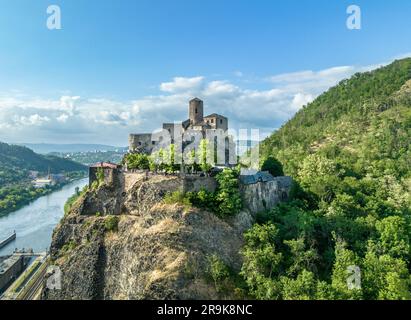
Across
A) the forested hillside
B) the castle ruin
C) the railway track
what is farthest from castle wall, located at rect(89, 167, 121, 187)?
the railway track

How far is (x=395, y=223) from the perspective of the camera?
3934 cm

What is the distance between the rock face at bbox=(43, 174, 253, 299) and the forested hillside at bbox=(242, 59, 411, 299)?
351 centimetres

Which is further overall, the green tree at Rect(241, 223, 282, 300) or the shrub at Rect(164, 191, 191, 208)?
the shrub at Rect(164, 191, 191, 208)

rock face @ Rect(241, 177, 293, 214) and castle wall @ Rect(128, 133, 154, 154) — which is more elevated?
castle wall @ Rect(128, 133, 154, 154)

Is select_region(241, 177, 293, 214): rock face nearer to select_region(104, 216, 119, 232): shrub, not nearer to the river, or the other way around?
select_region(104, 216, 119, 232): shrub

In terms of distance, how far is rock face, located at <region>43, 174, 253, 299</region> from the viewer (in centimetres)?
3173

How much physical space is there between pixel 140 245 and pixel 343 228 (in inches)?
Answer: 828

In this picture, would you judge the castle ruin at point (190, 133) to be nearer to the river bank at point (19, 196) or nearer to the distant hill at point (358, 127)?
the distant hill at point (358, 127)

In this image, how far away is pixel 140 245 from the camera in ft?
117

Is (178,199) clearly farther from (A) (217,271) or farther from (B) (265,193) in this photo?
(B) (265,193)

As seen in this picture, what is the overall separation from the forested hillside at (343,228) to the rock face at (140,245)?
3513mm
